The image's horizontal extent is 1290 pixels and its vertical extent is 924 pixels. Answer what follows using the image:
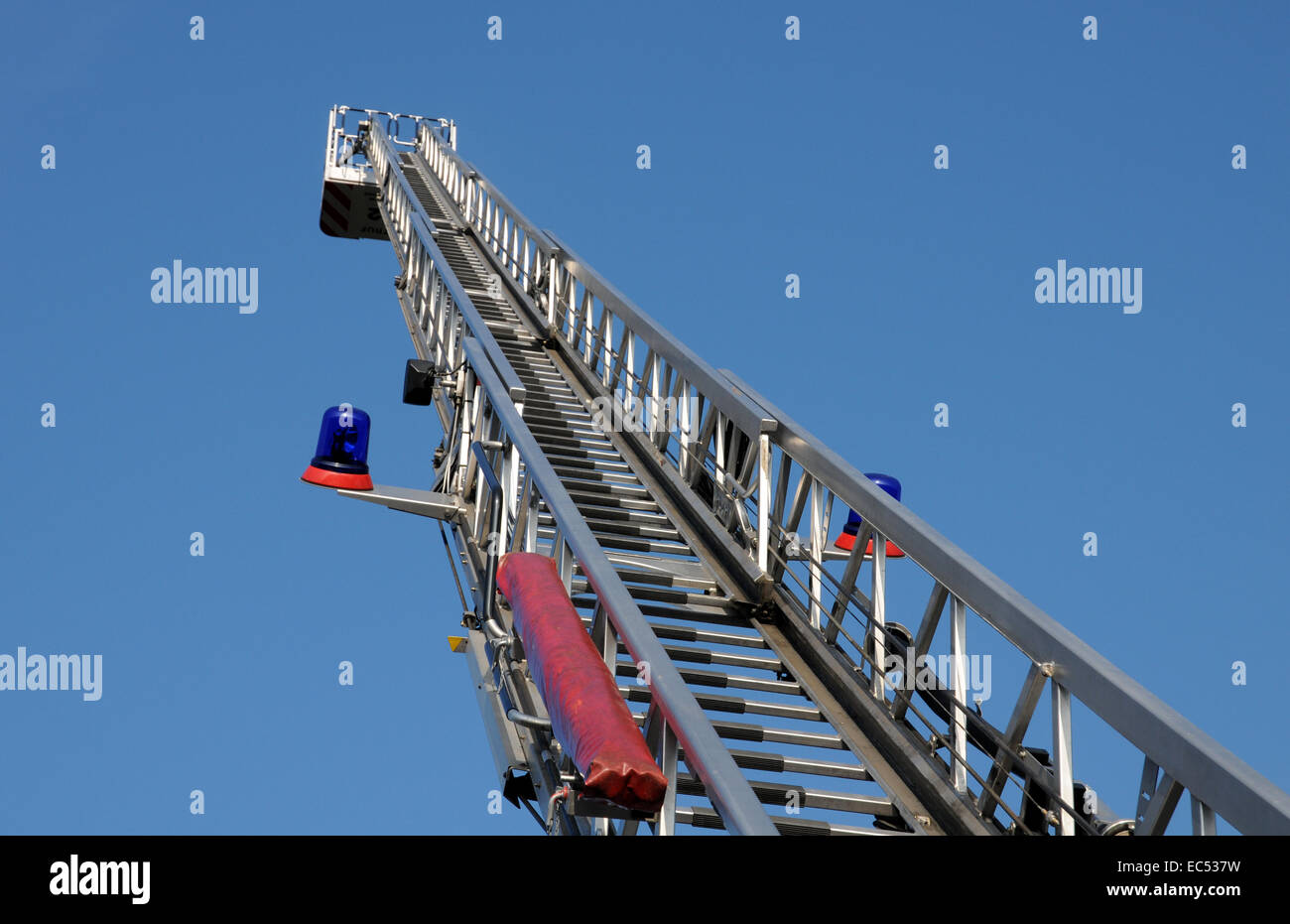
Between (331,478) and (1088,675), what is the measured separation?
5205 mm

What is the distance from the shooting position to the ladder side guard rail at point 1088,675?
14.4 ft

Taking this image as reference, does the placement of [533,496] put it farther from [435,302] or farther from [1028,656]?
[435,302]

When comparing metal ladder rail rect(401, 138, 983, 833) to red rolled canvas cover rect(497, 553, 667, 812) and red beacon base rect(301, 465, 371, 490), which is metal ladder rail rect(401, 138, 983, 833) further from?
red beacon base rect(301, 465, 371, 490)

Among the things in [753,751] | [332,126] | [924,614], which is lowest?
[753,751]

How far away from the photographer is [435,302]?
1402 cm

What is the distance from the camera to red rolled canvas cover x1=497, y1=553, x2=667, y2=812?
506 cm

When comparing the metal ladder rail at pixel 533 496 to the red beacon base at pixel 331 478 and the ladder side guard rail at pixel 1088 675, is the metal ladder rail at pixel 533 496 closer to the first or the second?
the red beacon base at pixel 331 478

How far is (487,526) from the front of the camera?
9125 mm

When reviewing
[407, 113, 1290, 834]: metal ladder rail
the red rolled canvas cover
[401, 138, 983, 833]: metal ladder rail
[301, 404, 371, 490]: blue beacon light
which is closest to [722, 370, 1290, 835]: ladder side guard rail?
[407, 113, 1290, 834]: metal ladder rail
